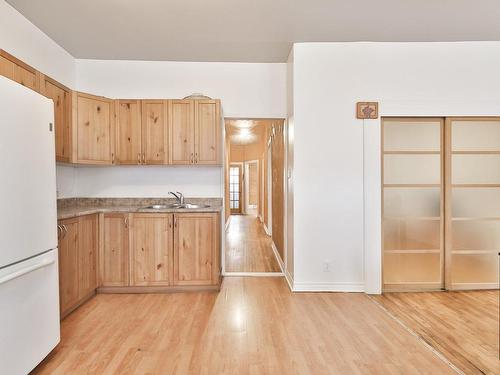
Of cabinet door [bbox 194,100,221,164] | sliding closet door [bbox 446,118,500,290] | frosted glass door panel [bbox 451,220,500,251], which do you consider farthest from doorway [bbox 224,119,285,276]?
frosted glass door panel [bbox 451,220,500,251]

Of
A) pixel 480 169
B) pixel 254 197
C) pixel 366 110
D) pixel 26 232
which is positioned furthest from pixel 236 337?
pixel 254 197

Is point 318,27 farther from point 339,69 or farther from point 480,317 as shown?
point 480,317

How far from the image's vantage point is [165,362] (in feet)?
Result: 6.36

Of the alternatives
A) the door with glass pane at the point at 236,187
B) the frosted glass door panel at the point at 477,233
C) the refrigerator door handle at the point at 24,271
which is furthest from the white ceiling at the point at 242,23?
the door with glass pane at the point at 236,187

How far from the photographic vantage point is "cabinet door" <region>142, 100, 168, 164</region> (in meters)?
3.34

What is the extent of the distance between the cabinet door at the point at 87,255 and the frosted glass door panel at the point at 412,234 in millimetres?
3087

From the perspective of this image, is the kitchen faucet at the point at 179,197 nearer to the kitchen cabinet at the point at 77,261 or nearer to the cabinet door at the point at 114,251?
the cabinet door at the point at 114,251

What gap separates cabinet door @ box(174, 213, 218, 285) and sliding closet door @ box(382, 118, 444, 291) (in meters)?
1.88

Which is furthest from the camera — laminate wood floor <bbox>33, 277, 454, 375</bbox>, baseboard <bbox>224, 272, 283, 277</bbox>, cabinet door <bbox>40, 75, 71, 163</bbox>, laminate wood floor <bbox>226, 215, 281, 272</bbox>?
laminate wood floor <bbox>226, 215, 281, 272</bbox>

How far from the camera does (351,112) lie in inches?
126

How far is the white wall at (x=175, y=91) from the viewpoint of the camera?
12.0 ft

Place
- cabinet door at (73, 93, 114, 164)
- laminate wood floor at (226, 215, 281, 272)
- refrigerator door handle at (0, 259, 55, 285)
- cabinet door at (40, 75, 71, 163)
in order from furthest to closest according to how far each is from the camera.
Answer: laminate wood floor at (226, 215, 281, 272)
cabinet door at (73, 93, 114, 164)
cabinet door at (40, 75, 71, 163)
refrigerator door handle at (0, 259, 55, 285)

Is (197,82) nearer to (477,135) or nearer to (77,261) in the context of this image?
(77,261)

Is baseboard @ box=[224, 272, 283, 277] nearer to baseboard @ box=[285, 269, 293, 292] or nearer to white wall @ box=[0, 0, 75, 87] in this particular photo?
baseboard @ box=[285, 269, 293, 292]
